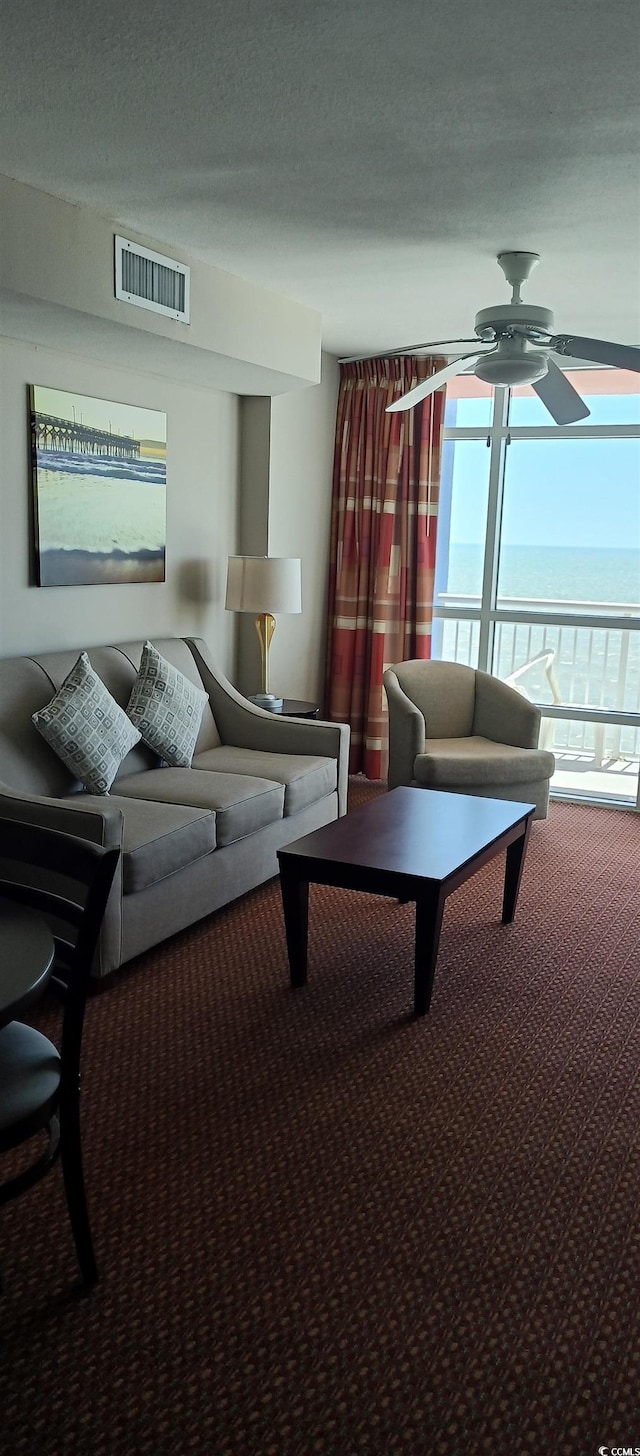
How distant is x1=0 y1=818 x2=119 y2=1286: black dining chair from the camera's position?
1931 mm

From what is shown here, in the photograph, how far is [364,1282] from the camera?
2141 mm

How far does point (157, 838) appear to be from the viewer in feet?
Answer: 11.5

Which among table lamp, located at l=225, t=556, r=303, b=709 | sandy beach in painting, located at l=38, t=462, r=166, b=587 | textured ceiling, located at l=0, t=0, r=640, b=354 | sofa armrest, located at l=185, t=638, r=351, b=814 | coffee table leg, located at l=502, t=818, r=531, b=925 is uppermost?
textured ceiling, located at l=0, t=0, r=640, b=354

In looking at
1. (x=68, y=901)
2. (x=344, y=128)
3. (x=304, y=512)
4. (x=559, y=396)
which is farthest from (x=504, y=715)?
(x=68, y=901)

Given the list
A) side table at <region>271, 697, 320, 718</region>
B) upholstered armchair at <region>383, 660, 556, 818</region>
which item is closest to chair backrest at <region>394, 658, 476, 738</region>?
upholstered armchair at <region>383, 660, 556, 818</region>

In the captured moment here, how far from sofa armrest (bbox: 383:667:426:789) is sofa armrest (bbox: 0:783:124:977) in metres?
2.08

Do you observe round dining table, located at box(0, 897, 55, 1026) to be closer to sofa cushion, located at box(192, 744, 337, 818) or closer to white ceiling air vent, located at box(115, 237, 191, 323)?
sofa cushion, located at box(192, 744, 337, 818)

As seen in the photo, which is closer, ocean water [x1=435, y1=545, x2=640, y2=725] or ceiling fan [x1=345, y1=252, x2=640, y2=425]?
ceiling fan [x1=345, y1=252, x2=640, y2=425]

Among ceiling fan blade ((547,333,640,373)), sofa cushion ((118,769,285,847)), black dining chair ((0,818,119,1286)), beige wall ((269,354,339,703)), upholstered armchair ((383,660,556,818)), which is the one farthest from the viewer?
beige wall ((269,354,339,703))

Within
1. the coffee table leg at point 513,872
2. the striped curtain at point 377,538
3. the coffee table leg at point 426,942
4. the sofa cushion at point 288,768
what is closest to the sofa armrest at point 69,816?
the coffee table leg at point 426,942

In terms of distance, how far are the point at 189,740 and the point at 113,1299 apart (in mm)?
2748

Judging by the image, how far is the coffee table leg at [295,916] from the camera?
349 centimetres

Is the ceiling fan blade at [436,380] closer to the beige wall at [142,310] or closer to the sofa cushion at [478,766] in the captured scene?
the beige wall at [142,310]

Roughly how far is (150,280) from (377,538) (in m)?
2.63
